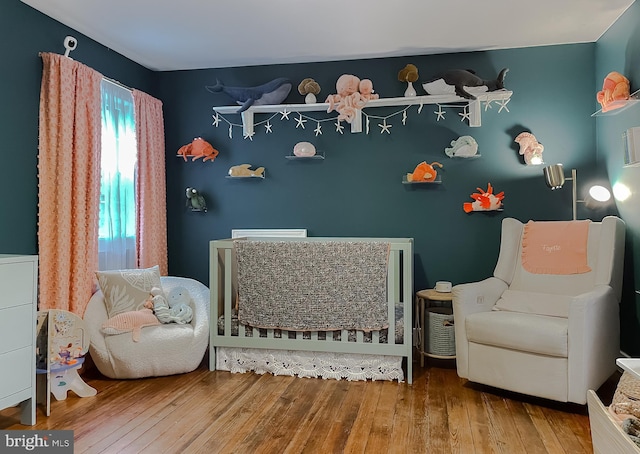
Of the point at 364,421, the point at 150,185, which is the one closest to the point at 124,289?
the point at 150,185

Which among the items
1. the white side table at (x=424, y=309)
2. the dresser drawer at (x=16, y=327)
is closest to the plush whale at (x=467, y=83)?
the white side table at (x=424, y=309)

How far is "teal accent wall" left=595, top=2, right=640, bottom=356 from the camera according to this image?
8.95ft

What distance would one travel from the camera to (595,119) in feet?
10.9

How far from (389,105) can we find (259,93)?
1.00 meters

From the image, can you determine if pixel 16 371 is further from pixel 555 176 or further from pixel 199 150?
pixel 555 176

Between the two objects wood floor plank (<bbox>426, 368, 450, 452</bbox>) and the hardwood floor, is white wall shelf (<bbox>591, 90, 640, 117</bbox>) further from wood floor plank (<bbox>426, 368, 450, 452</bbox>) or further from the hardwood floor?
wood floor plank (<bbox>426, 368, 450, 452</bbox>)

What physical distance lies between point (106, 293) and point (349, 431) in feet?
5.75

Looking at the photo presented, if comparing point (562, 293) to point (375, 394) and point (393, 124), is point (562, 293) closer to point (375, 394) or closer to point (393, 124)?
point (375, 394)

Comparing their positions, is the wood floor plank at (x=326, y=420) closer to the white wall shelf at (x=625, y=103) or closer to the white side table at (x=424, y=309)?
the white side table at (x=424, y=309)

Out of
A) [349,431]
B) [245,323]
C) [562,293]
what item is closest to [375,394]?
[349,431]

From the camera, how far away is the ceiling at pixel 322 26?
8.85ft

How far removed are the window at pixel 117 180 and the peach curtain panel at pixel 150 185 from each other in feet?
0.16

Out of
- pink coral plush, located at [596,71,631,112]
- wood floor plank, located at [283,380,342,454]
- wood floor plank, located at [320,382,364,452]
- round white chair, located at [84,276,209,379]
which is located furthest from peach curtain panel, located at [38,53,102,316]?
pink coral plush, located at [596,71,631,112]

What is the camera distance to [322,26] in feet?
9.80
